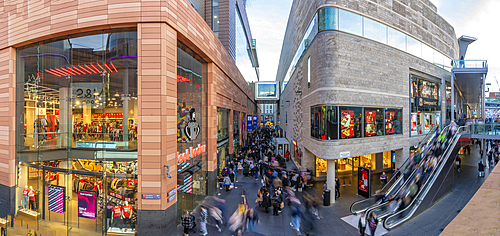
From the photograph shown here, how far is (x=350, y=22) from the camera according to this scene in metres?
14.8

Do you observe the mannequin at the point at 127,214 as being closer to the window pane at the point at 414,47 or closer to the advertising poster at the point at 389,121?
the advertising poster at the point at 389,121

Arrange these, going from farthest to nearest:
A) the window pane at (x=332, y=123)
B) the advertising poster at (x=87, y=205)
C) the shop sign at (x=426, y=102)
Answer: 1. the shop sign at (x=426, y=102)
2. the window pane at (x=332, y=123)
3. the advertising poster at (x=87, y=205)

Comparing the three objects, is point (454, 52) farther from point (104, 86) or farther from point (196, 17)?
point (104, 86)

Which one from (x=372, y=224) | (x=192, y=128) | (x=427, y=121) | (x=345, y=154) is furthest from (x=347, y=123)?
(x=427, y=121)

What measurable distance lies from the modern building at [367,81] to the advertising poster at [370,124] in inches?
1.2

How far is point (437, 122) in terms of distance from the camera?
23297 millimetres

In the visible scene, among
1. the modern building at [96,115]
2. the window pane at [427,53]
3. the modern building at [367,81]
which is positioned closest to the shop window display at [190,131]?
the modern building at [96,115]

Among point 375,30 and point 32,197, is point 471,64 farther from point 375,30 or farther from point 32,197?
point 32,197

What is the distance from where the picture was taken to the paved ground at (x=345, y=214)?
10.1m

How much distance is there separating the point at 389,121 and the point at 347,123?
17.3ft

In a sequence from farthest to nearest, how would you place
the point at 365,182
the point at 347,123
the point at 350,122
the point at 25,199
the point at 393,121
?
the point at 393,121 < the point at 350,122 < the point at 347,123 < the point at 365,182 < the point at 25,199

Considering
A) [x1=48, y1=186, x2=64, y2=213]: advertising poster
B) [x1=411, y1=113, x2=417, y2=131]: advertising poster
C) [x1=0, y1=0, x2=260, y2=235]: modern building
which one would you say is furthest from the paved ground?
[x1=48, y1=186, x2=64, y2=213]: advertising poster

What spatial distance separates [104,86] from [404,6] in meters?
23.5

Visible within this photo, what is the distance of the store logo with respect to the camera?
39.3ft
